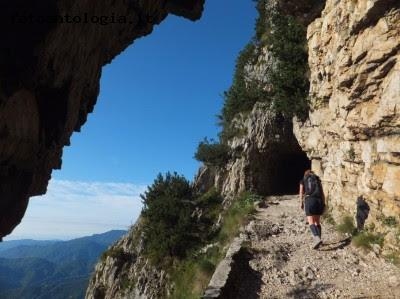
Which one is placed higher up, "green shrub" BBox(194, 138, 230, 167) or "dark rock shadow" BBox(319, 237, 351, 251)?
"green shrub" BBox(194, 138, 230, 167)

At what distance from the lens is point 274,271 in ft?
32.5

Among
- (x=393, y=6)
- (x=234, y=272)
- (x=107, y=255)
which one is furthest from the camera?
(x=107, y=255)

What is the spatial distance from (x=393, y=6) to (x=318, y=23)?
7260mm

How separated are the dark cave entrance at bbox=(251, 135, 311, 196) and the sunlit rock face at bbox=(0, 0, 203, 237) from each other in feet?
48.4

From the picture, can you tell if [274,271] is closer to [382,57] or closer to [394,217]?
[394,217]

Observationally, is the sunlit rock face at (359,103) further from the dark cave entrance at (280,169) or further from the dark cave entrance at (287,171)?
the dark cave entrance at (287,171)

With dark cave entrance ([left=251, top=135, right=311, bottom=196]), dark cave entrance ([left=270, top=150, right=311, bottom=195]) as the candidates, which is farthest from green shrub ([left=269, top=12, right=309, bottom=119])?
dark cave entrance ([left=270, top=150, right=311, bottom=195])

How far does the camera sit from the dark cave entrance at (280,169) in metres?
25.0

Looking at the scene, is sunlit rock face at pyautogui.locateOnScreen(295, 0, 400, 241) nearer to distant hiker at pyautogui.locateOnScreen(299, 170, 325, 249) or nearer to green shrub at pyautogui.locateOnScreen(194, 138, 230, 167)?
distant hiker at pyautogui.locateOnScreen(299, 170, 325, 249)

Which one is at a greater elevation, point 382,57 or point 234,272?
point 382,57

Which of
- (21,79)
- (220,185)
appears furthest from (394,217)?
(220,185)

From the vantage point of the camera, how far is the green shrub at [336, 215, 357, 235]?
39.3ft

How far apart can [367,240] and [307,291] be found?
3.12m

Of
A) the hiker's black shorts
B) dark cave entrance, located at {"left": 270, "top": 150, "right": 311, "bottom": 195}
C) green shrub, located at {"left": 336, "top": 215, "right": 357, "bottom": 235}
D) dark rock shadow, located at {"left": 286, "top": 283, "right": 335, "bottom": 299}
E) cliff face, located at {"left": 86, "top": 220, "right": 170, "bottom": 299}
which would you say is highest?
dark cave entrance, located at {"left": 270, "top": 150, "right": 311, "bottom": 195}
